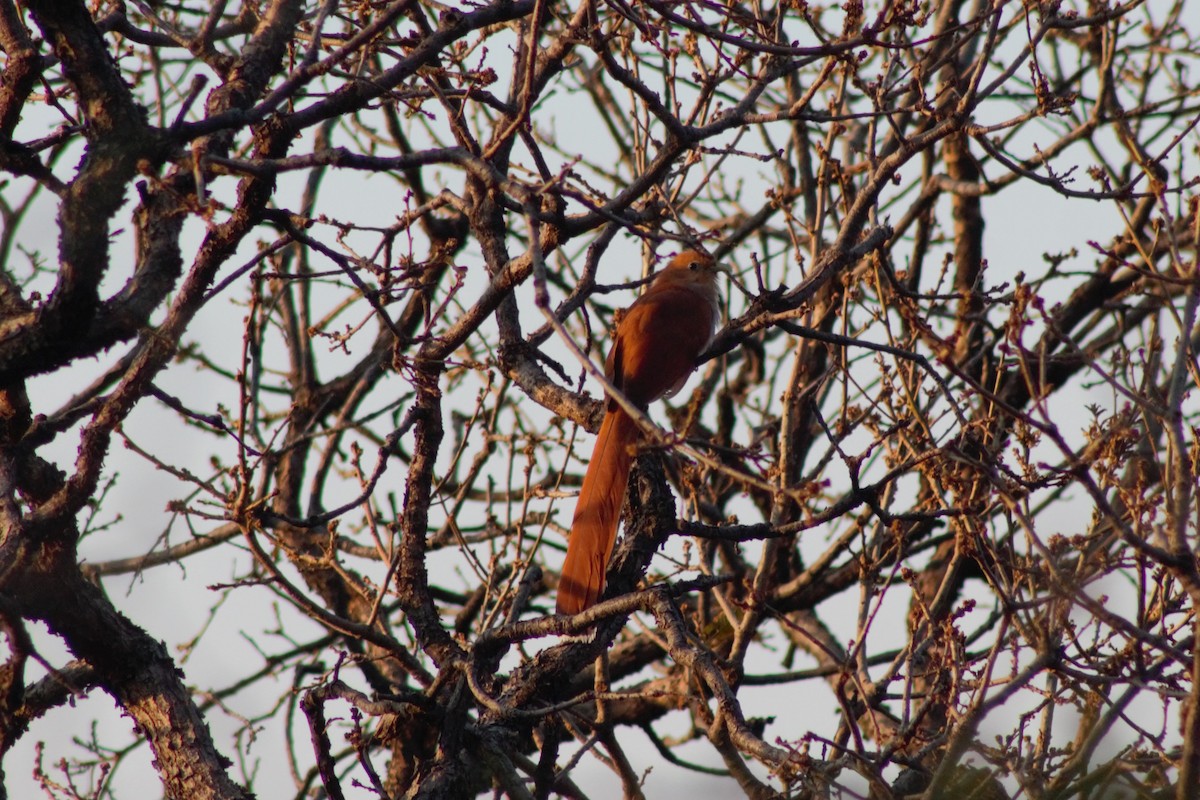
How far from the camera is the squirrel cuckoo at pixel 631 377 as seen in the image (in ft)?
13.7

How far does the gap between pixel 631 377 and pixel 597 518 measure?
1477mm

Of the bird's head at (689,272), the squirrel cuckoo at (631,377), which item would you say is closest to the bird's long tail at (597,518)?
the squirrel cuckoo at (631,377)

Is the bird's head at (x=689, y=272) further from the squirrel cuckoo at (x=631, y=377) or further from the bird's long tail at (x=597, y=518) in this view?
the bird's long tail at (x=597, y=518)

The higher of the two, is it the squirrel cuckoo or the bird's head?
the bird's head

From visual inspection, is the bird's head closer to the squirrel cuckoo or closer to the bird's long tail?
the squirrel cuckoo

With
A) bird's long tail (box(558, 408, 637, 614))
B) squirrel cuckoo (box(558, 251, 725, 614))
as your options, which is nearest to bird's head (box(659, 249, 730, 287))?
squirrel cuckoo (box(558, 251, 725, 614))

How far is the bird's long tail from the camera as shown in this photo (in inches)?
162

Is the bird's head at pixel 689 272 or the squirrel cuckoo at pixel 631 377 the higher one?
the bird's head at pixel 689 272

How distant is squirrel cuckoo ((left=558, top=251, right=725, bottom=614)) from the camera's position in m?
4.18

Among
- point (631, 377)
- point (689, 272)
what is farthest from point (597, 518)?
point (689, 272)

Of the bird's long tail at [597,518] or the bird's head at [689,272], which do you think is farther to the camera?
the bird's head at [689,272]

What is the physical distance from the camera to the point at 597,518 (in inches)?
171

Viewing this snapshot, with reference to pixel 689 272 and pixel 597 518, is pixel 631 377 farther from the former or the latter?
pixel 597 518

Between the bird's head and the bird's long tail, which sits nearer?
the bird's long tail
